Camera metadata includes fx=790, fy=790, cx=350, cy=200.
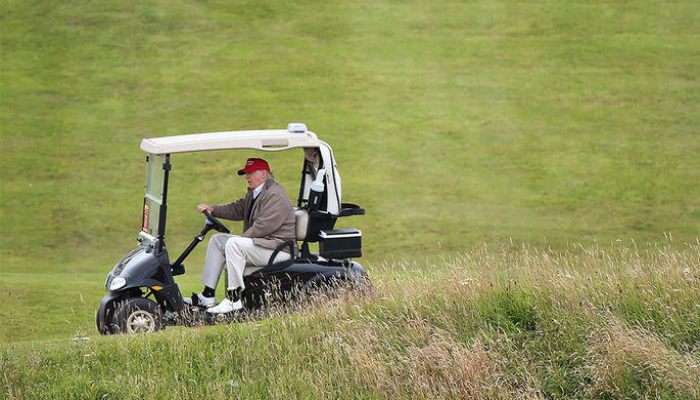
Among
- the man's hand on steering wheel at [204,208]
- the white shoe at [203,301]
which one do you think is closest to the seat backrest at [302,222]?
the man's hand on steering wheel at [204,208]

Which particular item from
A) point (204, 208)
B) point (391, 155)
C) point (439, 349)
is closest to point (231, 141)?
point (204, 208)

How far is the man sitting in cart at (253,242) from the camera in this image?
24.8ft

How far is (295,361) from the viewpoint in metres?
6.47

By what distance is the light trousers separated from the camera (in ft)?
24.7

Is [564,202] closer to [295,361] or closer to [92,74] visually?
[295,361]

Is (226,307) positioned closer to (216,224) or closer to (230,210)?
(216,224)

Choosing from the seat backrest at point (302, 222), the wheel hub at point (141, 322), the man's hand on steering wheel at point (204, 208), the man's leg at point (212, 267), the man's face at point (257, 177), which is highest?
the man's face at point (257, 177)

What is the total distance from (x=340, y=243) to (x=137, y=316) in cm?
207

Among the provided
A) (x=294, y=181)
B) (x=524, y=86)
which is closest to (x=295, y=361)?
(x=294, y=181)

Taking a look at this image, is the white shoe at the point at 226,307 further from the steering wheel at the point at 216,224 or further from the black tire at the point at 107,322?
the black tire at the point at 107,322

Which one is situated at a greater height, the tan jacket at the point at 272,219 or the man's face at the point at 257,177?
the man's face at the point at 257,177

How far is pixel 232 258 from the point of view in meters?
7.54

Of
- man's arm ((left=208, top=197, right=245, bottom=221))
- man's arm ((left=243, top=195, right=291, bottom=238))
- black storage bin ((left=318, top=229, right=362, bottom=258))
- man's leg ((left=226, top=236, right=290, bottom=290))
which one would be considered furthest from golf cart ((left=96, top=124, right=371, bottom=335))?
man's arm ((left=208, top=197, right=245, bottom=221))

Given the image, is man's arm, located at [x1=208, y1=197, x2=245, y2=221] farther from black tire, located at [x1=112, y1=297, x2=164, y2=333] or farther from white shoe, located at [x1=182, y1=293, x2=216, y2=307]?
black tire, located at [x1=112, y1=297, x2=164, y2=333]
